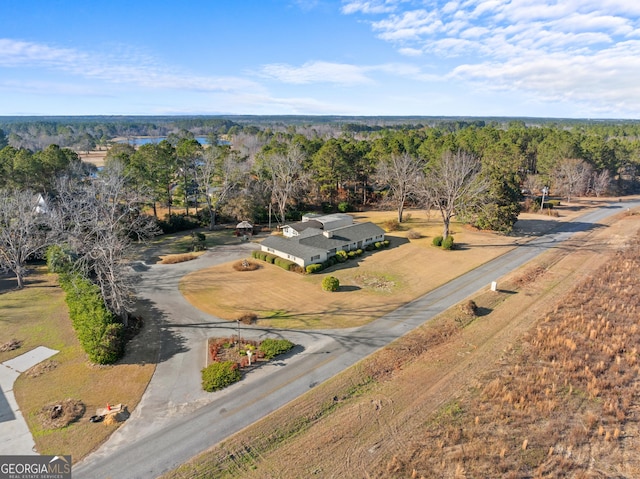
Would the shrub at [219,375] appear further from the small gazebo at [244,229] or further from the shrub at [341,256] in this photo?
the small gazebo at [244,229]

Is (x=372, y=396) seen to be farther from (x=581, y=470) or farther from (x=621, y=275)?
(x=621, y=275)

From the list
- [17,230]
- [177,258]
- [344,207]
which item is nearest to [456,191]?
[344,207]

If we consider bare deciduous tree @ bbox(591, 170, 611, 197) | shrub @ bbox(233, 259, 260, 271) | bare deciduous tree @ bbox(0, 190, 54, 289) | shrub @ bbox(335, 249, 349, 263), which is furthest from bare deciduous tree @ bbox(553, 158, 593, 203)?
bare deciduous tree @ bbox(0, 190, 54, 289)

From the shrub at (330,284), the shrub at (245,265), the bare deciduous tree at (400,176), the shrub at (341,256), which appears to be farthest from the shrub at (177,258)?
the bare deciduous tree at (400,176)

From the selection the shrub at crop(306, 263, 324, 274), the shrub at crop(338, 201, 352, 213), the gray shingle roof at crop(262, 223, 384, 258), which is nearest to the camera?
the shrub at crop(306, 263, 324, 274)

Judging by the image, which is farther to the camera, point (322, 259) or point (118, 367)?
point (322, 259)

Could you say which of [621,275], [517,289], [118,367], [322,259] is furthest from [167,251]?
[621,275]

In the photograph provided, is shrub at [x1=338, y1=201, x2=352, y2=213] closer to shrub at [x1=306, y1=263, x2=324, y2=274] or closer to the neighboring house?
the neighboring house
